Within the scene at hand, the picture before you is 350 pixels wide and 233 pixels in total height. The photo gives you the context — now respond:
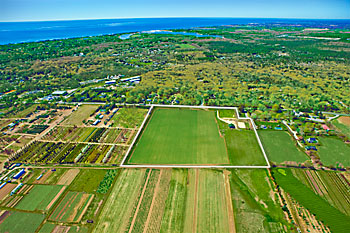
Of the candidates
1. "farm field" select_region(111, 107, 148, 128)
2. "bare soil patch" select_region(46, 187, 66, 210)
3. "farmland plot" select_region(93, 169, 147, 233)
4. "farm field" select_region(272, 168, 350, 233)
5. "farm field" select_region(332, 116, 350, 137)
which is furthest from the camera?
"farm field" select_region(111, 107, 148, 128)

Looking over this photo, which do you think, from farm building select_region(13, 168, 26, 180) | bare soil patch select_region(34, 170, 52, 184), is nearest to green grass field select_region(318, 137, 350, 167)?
bare soil patch select_region(34, 170, 52, 184)

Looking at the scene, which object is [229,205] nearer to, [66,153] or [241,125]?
[241,125]

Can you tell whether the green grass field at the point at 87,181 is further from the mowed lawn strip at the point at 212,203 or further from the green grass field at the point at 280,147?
the green grass field at the point at 280,147

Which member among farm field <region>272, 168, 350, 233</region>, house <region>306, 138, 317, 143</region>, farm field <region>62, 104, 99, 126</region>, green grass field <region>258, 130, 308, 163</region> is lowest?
farm field <region>272, 168, 350, 233</region>

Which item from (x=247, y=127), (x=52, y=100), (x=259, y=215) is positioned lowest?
(x=259, y=215)

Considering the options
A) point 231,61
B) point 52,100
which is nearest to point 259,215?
point 52,100

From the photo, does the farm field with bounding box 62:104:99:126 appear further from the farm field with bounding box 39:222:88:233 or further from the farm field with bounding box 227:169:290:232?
the farm field with bounding box 227:169:290:232

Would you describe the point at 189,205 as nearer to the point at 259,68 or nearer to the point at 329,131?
the point at 329,131
